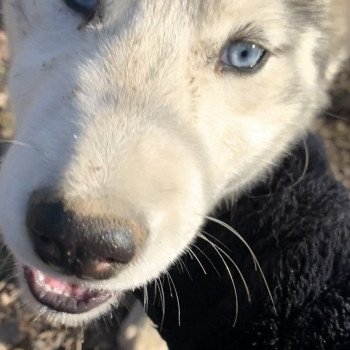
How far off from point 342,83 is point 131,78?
2.41 meters

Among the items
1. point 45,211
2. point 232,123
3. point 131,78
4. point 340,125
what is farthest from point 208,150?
point 340,125

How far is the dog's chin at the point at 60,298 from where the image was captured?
1.73 metres

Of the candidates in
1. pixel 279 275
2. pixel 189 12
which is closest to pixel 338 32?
pixel 189 12

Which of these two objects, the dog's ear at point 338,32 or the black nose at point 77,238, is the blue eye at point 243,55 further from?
the black nose at point 77,238

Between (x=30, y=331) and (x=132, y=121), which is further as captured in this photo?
(x=30, y=331)

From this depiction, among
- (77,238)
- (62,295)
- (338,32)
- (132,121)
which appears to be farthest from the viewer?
(338,32)

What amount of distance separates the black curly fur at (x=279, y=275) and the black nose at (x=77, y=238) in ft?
1.99

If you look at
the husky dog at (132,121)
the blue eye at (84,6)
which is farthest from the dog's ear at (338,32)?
the blue eye at (84,6)

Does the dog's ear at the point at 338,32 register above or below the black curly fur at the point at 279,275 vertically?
above

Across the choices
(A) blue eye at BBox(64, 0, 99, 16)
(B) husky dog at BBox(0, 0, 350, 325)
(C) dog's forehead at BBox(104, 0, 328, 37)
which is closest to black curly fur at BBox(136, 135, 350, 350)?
(B) husky dog at BBox(0, 0, 350, 325)

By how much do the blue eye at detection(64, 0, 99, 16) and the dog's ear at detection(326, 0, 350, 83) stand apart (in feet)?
2.40

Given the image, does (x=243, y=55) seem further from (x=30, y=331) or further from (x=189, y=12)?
(x=30, y=331)

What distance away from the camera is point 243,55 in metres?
1.77

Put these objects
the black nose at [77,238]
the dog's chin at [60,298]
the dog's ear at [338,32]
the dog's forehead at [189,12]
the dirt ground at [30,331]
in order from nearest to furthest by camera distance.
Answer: the black nose at [77,238], the dog's forehead at [189,12], the dog's chin at [60,298], the dog's ear at [338,32], the dirt ground at [30,331]
